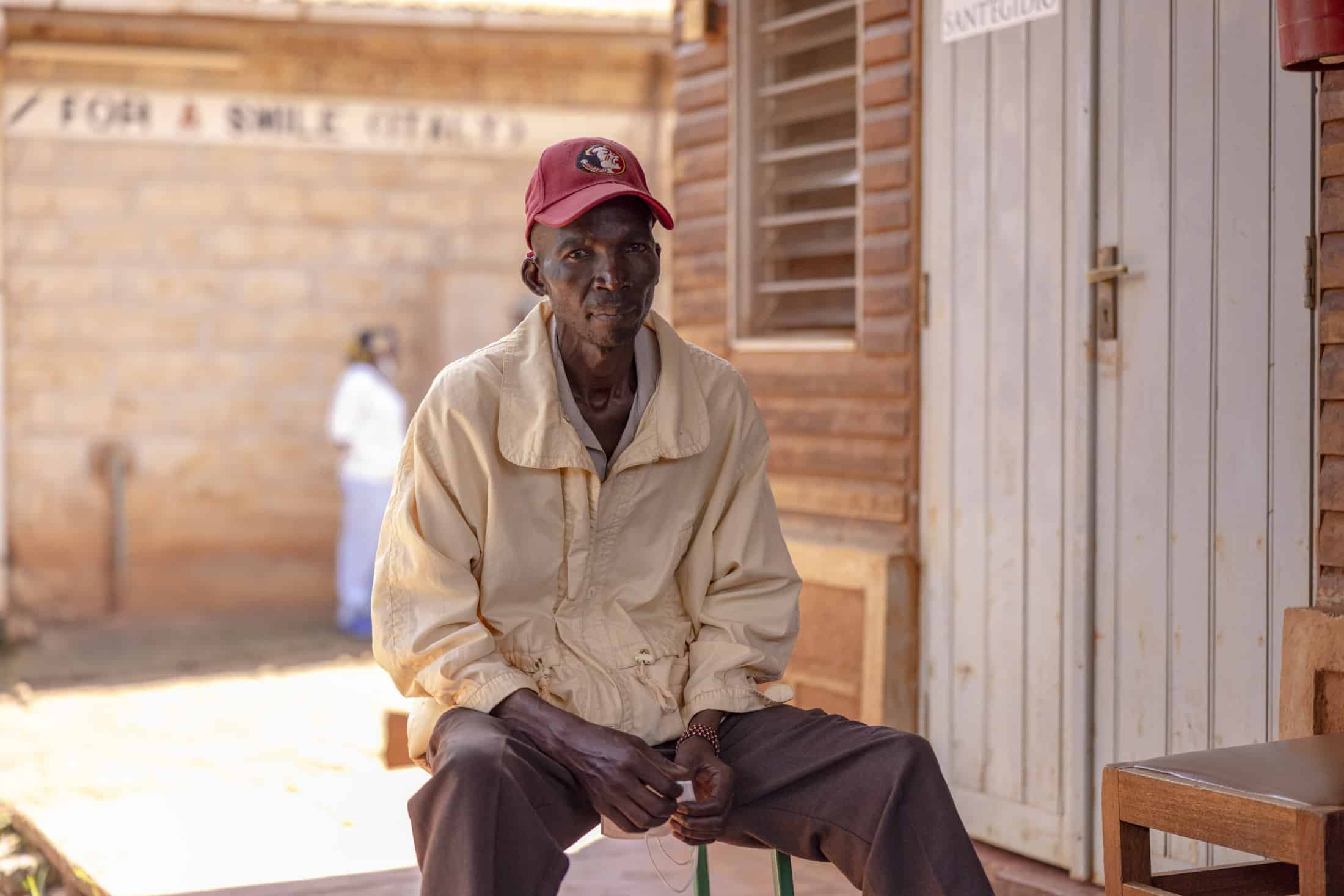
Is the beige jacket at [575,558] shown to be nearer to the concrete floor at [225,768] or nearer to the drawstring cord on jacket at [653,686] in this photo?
the drawstring cord on jacket at [653,686]

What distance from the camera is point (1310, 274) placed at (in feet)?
11.5

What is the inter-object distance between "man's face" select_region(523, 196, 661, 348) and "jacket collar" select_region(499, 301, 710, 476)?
0.13 metres

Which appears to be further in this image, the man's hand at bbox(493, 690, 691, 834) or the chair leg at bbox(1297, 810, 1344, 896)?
the man's hand at bbox(493, 690, 691, 834)

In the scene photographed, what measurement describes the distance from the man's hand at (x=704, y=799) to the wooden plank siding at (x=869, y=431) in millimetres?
2069

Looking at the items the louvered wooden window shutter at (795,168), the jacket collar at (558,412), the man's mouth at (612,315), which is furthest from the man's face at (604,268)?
the louvered wooden window shutter at (795,168)

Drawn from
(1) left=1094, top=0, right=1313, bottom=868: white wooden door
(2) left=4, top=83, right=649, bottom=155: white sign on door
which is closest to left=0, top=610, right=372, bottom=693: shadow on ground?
(2) left=4, top=83, right=649, bottom=155: white sign on door

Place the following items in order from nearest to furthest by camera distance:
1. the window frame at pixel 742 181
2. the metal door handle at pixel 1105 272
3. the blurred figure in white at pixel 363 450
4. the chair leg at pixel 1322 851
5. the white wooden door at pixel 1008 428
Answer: the chair leg at pixel 1322 851 < the metal door handle at pixel 1105 272 < the white wooden door at pixel 1008 428 < the window frame at pixel 742 181 < the blurred figure in white at pixel 363 450

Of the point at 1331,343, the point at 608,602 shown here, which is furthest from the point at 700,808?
the point at 1331,343

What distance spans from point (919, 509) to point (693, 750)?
221 centimetres

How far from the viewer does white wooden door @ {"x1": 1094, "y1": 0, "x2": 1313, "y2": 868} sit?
3.59m

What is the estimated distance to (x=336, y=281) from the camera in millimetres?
11281

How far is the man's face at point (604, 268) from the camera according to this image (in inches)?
116

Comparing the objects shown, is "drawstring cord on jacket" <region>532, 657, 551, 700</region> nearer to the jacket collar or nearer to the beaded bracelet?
the beaded bracelet

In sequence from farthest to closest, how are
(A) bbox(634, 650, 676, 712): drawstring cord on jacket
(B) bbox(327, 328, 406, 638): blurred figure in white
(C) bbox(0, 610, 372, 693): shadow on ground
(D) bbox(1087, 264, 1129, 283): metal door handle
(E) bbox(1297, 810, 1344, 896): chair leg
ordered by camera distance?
(B) bbox(327, 328, 406, 638): blurred figure in white
(C) bbox(0, 610, 372, 693): shadow on ground
(D) bbox(1087, 264, 1129, 283): metal door handle
(A) bbox(634, 650, 676, 712): drawstring cord on jacket
(E) bbox(1297, 810, 1344, 896): chair leg
